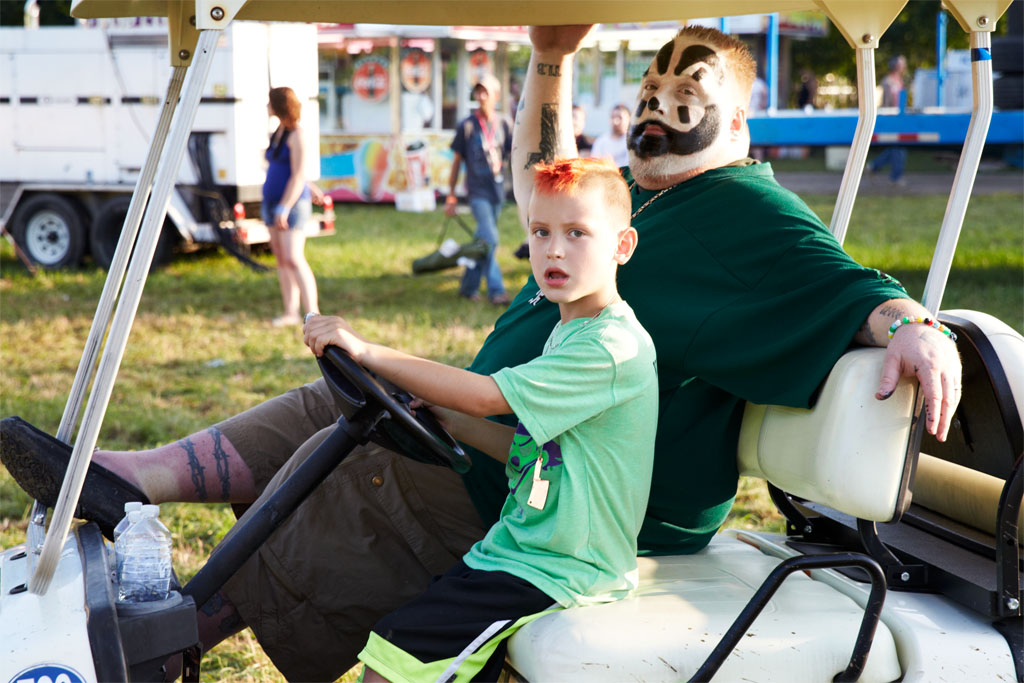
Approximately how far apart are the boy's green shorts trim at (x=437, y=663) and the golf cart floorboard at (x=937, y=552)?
2.64ft

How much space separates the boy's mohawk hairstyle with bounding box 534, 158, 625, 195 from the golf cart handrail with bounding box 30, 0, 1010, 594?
588 millimetres

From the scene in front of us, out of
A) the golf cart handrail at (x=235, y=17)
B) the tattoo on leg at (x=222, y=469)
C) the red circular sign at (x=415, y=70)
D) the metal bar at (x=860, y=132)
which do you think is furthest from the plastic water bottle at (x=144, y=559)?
the red circular sign at (x=415, y=70)

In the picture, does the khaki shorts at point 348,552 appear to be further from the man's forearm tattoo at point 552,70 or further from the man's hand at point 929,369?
the man's forearm tattoo at point 552,70

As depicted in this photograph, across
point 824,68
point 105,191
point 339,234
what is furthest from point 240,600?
point 824,68

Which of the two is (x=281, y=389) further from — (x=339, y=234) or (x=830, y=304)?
(x=339, y=234)

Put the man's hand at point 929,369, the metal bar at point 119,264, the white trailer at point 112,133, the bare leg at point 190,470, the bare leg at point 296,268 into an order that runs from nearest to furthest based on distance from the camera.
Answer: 1. the man's hand at point 929,369
2. the metal bar at point 119,264
3. the bare leg at point 190,470
4. the bare leg at point 296,268
5. the white trailer at point 112,133

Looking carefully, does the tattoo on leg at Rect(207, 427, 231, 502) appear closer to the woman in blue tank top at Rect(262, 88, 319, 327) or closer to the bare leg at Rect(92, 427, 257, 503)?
the bare leg at Rect(92, 427, 257, 503)

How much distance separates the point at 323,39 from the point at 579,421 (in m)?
15.6

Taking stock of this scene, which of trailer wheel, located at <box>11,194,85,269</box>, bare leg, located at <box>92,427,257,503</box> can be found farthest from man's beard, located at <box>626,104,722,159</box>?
trailer wheel, located at <box>11,194,85,269</box>

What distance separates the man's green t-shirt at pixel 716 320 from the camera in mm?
2041

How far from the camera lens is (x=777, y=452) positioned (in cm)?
215

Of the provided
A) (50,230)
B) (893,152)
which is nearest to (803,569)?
(50,230)

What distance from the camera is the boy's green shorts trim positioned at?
6.23ft

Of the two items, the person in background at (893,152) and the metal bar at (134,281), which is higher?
the person in background at (893,152)
